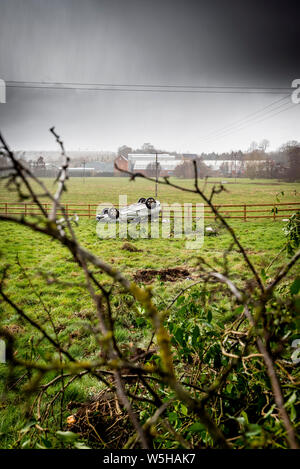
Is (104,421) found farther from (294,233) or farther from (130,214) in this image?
(130,214)

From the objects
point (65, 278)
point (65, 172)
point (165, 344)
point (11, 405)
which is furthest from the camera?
point (65, 278)

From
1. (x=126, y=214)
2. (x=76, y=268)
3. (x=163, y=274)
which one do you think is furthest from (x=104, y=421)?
(x=126, y=214)

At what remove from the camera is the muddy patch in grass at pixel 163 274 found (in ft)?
21.0

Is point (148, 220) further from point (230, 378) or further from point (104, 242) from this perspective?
point (230, 378)

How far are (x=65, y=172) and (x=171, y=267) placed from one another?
6794 millimetres

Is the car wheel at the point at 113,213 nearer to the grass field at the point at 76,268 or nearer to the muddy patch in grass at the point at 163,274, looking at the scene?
the grass field at the point at 76,268

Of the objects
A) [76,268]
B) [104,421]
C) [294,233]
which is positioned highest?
[294,233]

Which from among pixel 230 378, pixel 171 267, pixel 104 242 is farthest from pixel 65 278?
pixel 230 378

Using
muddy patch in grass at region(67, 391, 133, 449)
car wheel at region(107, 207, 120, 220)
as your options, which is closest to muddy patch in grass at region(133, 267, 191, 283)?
muddy patch in grass at region(67, 391, 133, 449)

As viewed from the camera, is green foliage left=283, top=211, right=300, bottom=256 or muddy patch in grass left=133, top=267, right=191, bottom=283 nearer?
green foliage left=283, top=211, right=300, bottom=256

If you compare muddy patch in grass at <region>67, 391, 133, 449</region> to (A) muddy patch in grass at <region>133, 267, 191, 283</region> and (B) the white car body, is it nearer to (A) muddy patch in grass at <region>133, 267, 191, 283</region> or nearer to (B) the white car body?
(A) muddy patch in grass at <region>133, 267, 191, 283</region>

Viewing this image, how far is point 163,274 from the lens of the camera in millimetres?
6656

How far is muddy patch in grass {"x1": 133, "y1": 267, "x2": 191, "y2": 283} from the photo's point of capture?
6.39 metres

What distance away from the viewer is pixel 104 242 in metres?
10.7
